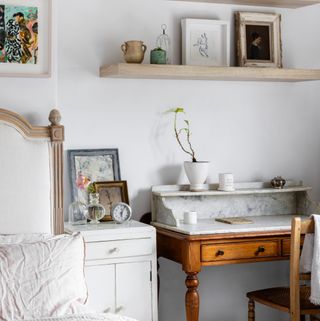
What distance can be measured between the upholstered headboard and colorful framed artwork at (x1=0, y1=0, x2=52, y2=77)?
0.26m

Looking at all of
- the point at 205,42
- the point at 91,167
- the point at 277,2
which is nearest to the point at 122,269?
the point at 91,167

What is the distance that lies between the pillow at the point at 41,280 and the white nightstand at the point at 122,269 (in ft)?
1.42

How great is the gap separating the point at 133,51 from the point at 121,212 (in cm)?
89

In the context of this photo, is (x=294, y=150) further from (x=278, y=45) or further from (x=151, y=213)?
(x=151, y=213)

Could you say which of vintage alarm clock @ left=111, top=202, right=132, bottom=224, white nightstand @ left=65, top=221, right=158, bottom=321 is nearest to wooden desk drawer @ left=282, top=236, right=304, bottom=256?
white nightstand @ left=65, top=221, right=158, bottom=321

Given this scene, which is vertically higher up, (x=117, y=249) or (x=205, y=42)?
(x=205, y=42)

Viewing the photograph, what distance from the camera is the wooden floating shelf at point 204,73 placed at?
3.95m

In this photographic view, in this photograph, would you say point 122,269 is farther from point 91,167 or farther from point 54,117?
point 54,117

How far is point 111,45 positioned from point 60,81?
37cm

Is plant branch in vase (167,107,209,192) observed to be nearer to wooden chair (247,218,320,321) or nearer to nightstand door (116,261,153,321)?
nightstand door (116,261,153,321)

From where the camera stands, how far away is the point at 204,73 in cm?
410

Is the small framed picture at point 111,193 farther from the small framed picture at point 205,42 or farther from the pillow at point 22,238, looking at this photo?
the small framed picture at point 205,42

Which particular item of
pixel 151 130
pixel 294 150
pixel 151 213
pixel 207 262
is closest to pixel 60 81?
pixel 151 130

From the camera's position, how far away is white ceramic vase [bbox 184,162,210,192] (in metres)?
4.17
